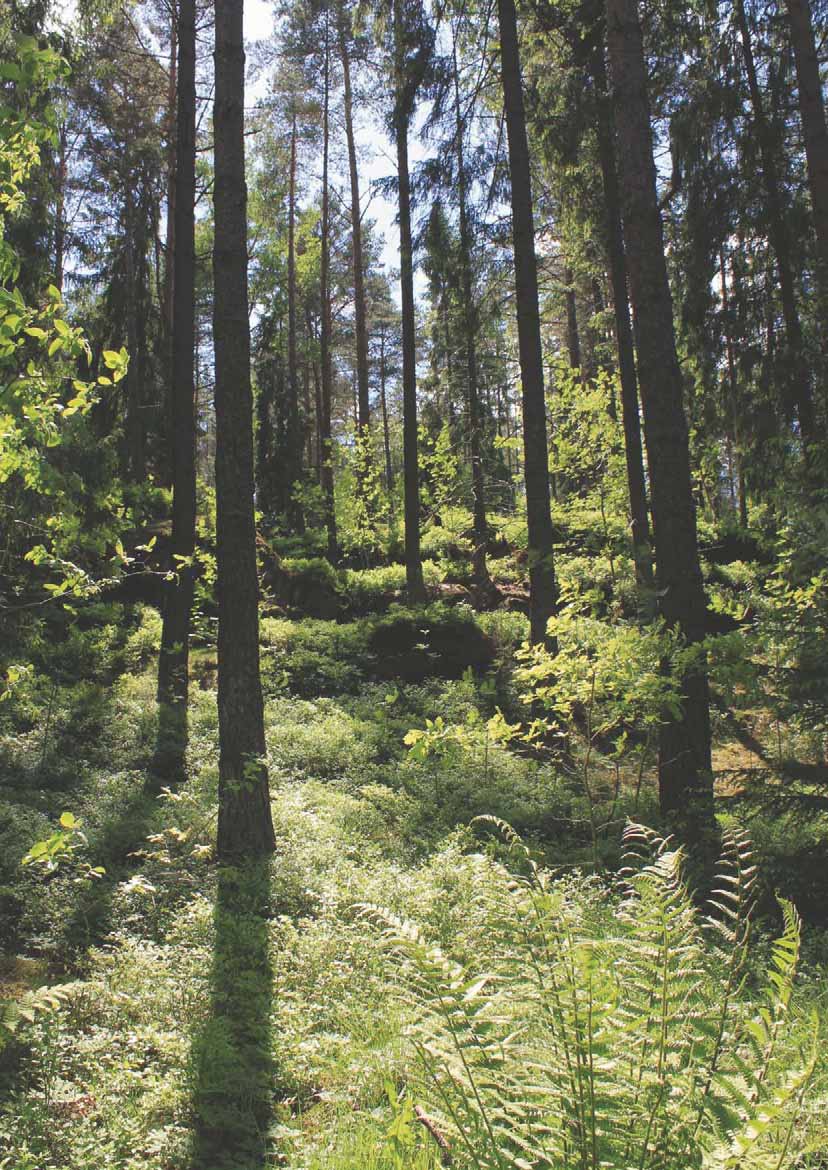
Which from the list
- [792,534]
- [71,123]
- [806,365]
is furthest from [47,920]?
[71,123]

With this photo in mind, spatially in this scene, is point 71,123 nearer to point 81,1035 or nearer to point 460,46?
point 460,46

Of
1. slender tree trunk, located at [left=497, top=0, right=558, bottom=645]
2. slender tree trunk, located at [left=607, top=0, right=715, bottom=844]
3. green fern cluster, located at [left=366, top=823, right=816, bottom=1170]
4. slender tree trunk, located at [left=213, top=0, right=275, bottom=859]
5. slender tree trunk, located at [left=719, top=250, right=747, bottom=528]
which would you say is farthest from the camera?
slender tree trunk, located at [left=719, top=250, right=747, bottom=528]

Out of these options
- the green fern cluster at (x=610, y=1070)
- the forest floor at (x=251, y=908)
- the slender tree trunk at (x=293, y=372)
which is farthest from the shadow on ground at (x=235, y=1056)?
the slender tree trunk at (x=293, y=372)

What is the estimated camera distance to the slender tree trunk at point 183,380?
34.1 feet

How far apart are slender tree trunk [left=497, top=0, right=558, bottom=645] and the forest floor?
118 inches

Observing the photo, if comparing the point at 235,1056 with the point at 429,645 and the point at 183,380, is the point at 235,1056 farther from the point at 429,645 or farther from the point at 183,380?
the point at 429,645

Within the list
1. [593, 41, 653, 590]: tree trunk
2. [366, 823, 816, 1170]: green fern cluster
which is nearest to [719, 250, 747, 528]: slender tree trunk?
[593, 41, 653, 590]: tree trunk

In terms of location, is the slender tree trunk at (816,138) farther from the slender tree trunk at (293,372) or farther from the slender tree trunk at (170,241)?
the slender tree trunk at (293,372)

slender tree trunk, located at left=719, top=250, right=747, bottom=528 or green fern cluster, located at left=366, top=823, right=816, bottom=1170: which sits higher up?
slender tree trunk, located at left=719, top=250, right=747, bottom=528

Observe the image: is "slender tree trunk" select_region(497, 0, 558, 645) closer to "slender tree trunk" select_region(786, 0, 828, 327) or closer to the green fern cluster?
"slender tree trunk" select_region(786, 0, 828, 327)

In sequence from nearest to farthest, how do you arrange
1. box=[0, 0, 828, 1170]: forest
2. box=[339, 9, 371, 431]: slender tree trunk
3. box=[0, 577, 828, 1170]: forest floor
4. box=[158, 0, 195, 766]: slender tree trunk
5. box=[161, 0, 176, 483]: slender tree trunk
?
box=[0, 0, 828, 1170]: forest → box=[0, 577, 828, 1170]: forest floor → box=[158, 0, 195, 766]: slender tree trunk → box=[161, 0, 176, 483]: slender tree trunk → box=[339, 9, 371, 431]: slender tree trunk

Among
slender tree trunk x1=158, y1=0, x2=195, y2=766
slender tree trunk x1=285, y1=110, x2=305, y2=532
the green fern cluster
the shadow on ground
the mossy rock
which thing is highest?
slender tree trunk x1=285, y1=110, x2=305, y2=532

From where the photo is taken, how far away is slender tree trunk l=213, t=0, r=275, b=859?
638 cm

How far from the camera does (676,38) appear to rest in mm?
10641
